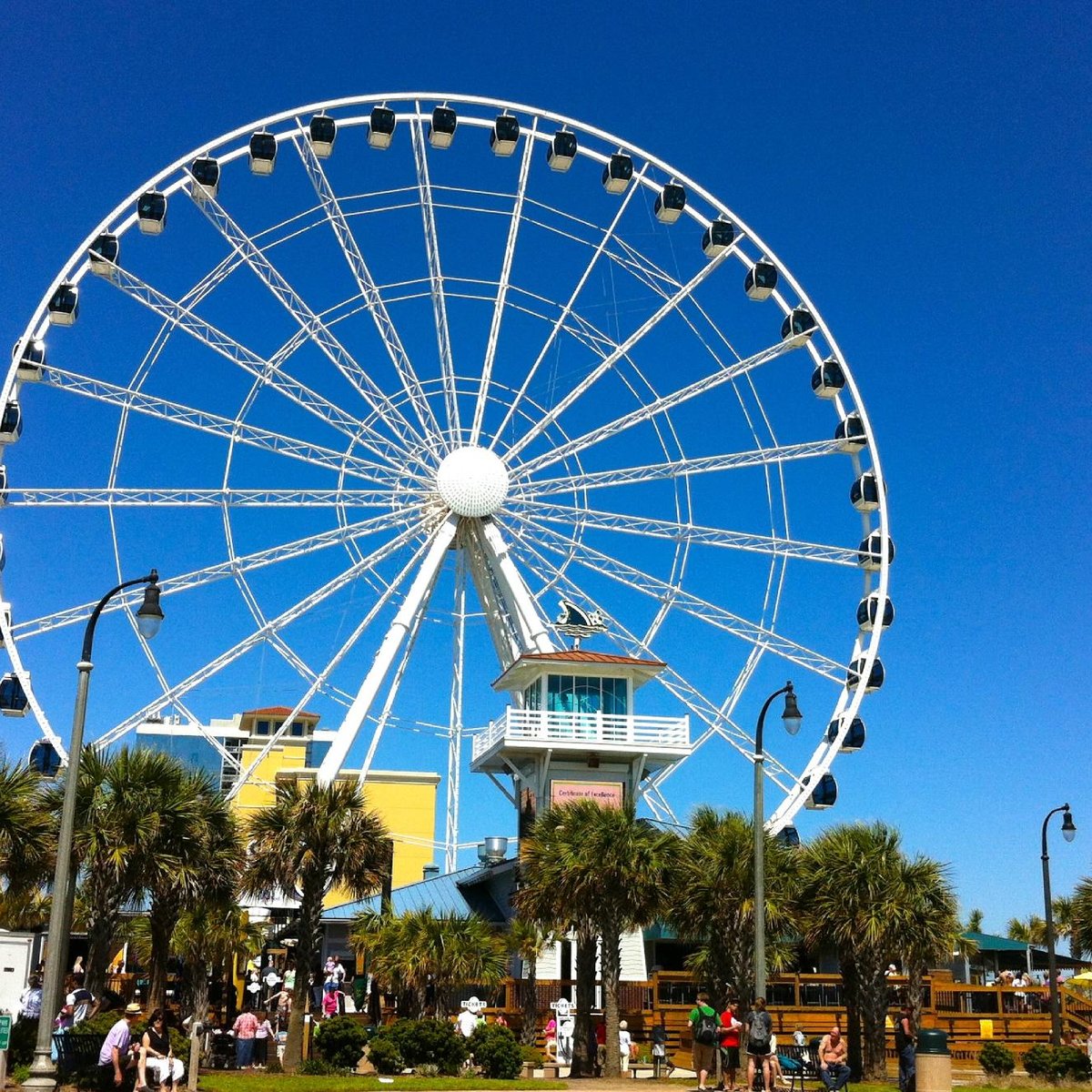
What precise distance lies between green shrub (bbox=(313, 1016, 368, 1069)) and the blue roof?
563 inches

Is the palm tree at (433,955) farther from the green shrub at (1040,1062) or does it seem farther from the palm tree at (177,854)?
the green shrub at (1040,1062)

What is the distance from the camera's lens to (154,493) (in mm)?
33688

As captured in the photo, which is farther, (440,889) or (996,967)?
(996,967)

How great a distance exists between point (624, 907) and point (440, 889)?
647 inches

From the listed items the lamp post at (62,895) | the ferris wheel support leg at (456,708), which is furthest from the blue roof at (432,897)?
the lamp post at (62,895)

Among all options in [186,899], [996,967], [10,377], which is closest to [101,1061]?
[186,899]

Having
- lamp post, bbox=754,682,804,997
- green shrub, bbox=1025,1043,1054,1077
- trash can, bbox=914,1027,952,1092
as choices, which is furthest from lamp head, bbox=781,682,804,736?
green shrub, bbox=1025,1043,1054,1077

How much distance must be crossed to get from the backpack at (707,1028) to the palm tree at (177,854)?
884cm

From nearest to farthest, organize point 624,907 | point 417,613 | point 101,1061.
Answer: point 101,1061, point 624,907, point 417,613

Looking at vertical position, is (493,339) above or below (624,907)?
above

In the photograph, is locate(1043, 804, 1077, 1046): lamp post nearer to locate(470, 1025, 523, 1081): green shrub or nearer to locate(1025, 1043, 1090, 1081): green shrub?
locate(1025, 1043, 1090, 1081): green shrub

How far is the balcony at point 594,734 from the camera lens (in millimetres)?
38125

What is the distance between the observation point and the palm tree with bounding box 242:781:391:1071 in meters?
26.6

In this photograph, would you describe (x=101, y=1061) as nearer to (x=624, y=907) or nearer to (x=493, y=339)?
(x=624, y=907)
